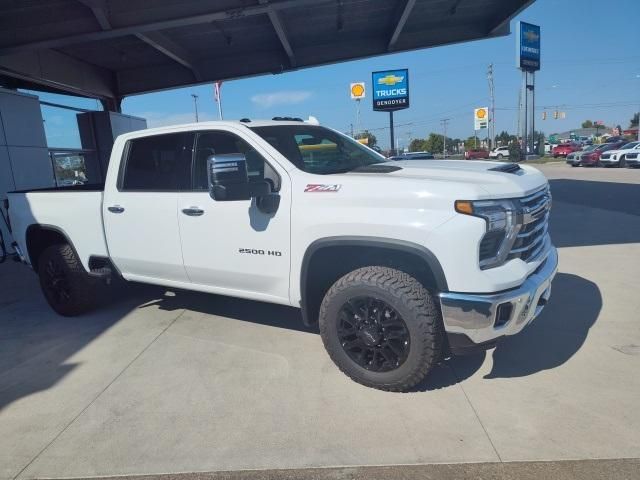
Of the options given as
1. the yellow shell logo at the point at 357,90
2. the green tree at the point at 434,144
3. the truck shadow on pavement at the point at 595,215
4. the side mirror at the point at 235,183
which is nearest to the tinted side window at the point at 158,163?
the side mirror at the point at 235,183

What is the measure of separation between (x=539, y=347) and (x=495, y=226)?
5.27 feet

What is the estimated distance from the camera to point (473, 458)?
2576 millimetres

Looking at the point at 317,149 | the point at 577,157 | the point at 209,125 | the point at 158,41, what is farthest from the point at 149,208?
the point at 577,157

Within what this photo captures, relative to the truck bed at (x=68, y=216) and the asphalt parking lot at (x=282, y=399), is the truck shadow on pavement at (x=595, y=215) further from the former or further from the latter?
the truck bed at (x=68, y=216)

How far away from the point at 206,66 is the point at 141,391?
37.1 ft

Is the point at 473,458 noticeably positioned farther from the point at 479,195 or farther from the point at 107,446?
the point at 107,446

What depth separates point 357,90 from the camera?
21031 millimetres

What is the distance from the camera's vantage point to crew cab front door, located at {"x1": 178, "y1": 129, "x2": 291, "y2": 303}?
351cm

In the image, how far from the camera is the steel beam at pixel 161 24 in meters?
8.20

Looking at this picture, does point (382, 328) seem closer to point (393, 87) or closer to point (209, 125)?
point (209, 125)

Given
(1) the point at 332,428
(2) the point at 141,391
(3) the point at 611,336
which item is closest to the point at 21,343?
(2) the point at 141,391

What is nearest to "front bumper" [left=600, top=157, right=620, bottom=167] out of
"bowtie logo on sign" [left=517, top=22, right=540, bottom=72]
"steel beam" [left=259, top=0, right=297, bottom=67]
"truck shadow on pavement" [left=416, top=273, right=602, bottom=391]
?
"bowtie logo on sign" [left=517, top=22, right=540, bottom=72]

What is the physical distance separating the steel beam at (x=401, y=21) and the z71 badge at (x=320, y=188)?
284 inches

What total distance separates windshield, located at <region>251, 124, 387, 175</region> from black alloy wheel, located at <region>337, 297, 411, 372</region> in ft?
3.80
